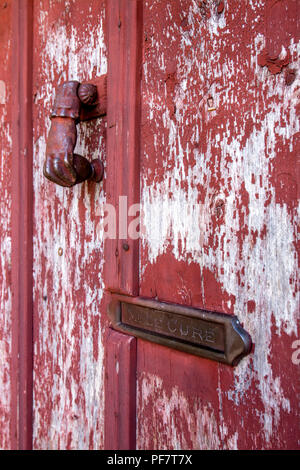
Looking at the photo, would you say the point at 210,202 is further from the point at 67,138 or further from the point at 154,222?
the point at 67,138

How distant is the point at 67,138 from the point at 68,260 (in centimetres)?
25

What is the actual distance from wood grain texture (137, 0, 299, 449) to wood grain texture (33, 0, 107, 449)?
0.11 m

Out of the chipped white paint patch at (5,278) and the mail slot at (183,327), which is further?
the chipped white paint patch at (5,278)

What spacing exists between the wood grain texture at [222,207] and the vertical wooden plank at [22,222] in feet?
1.11

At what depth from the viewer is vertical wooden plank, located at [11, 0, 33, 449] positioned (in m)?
0.76

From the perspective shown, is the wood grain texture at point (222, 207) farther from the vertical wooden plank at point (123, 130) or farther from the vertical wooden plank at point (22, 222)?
the vertical wooden plank at point (22, 222)

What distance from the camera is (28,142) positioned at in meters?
0.76

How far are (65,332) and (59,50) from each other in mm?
581

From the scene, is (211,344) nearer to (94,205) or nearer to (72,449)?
(94,205)

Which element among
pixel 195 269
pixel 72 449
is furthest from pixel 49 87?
pixel 72 449

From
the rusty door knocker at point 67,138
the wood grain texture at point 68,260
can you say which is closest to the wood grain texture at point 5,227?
the wood grain texture at point 68,260

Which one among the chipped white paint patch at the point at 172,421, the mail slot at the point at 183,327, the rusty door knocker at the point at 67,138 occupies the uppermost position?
the rusty door knocker at the point at 67,138

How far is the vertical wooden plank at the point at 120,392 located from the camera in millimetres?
564

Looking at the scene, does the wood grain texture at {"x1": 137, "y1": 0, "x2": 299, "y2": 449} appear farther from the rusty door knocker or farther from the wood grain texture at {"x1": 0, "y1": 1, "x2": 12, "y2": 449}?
the wood grain texture at {"x1": 0, "y1": 1, "x2": 12, "y2": 449}
